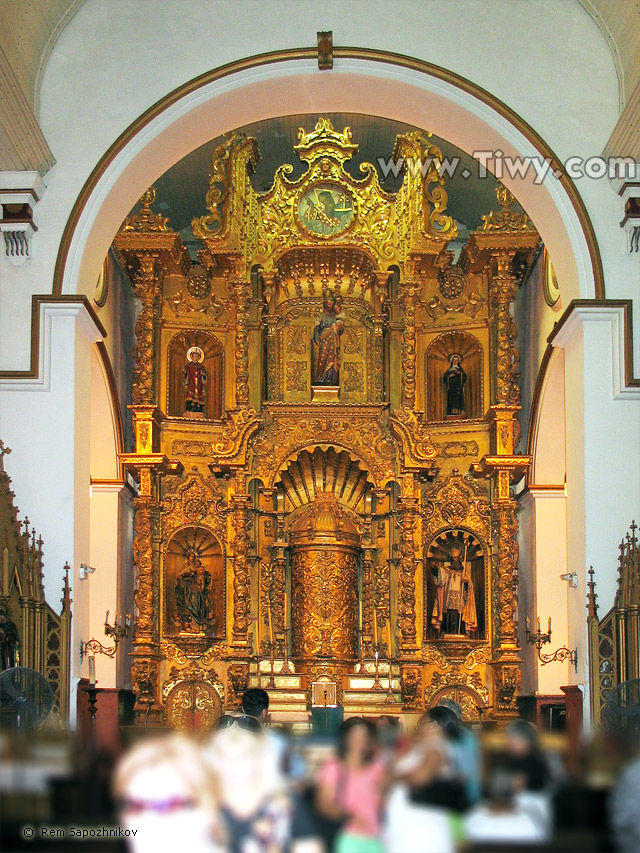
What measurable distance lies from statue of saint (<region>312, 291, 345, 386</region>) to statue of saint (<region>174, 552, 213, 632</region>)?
3.56m

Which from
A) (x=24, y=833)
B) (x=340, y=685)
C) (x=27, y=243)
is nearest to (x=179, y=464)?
(x=340, y=685)

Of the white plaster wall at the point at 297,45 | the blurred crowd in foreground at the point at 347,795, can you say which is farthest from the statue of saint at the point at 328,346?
the blurred crowd in foreground at the point at 347,795

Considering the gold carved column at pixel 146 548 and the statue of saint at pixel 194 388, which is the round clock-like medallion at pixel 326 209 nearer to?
the statue of saint at pixel 194 388

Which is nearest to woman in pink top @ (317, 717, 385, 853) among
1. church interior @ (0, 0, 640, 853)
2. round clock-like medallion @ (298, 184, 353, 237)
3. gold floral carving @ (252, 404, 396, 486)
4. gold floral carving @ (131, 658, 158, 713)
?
church interior @ (0, 0, 640, 853)

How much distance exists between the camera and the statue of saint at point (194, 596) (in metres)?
20.3

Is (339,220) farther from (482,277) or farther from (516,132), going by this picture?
(516,132)

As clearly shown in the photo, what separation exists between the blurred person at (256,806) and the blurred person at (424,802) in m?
0.26

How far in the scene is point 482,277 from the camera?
2105cm

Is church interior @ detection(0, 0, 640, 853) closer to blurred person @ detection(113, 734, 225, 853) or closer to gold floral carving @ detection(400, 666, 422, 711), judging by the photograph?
gold floral carving @ detection(400, 666, 422, 711)

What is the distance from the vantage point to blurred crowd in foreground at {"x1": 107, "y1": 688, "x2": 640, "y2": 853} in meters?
3.87

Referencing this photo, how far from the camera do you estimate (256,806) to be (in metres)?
4.00

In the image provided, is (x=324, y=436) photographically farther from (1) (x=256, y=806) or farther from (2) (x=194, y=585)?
(1) (x=256, y=806)

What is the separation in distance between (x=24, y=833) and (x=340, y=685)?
52.8 feet

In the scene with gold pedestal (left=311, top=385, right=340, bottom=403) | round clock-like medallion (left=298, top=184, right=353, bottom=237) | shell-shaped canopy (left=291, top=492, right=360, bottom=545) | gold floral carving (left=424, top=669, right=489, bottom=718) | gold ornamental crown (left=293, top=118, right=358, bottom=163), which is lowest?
gold floral carving (left=424, top=669, right=489, bottom=718)
